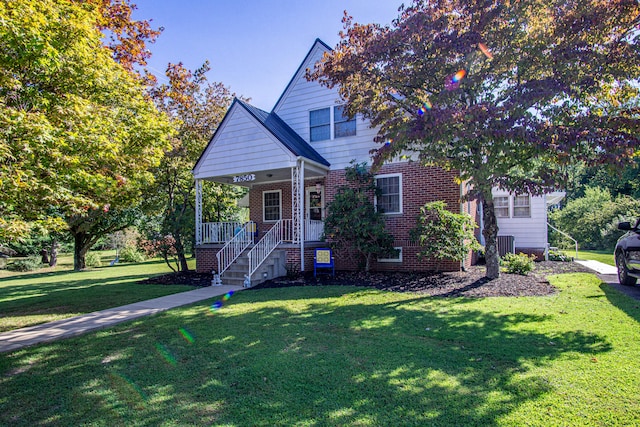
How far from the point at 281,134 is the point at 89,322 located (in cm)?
804

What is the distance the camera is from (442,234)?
10031 millimetres

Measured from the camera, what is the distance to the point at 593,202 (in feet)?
90.9

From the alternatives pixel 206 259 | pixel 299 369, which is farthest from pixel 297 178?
pixel 299 369

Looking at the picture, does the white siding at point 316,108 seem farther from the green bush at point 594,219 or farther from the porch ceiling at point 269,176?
the green bush at point 594,219

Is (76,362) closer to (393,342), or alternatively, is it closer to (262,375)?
(262,375)

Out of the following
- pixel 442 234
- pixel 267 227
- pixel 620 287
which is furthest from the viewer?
pixel 267 227

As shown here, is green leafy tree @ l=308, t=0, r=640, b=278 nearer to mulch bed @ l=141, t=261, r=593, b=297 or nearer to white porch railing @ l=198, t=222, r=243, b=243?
mulch bed @ l=141, t=261, r=593, b=297

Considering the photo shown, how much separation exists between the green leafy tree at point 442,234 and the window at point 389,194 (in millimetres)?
1985

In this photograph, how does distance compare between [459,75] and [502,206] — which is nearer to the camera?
[459,75]

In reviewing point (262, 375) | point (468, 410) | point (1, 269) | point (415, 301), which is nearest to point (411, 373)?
point (468, 410)

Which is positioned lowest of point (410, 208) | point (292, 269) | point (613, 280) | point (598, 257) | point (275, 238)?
point (598, 257)

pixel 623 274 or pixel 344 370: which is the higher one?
pixel 623 274

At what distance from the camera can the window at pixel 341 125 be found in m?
13.1

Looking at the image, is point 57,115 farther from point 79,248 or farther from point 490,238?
point 79,248
